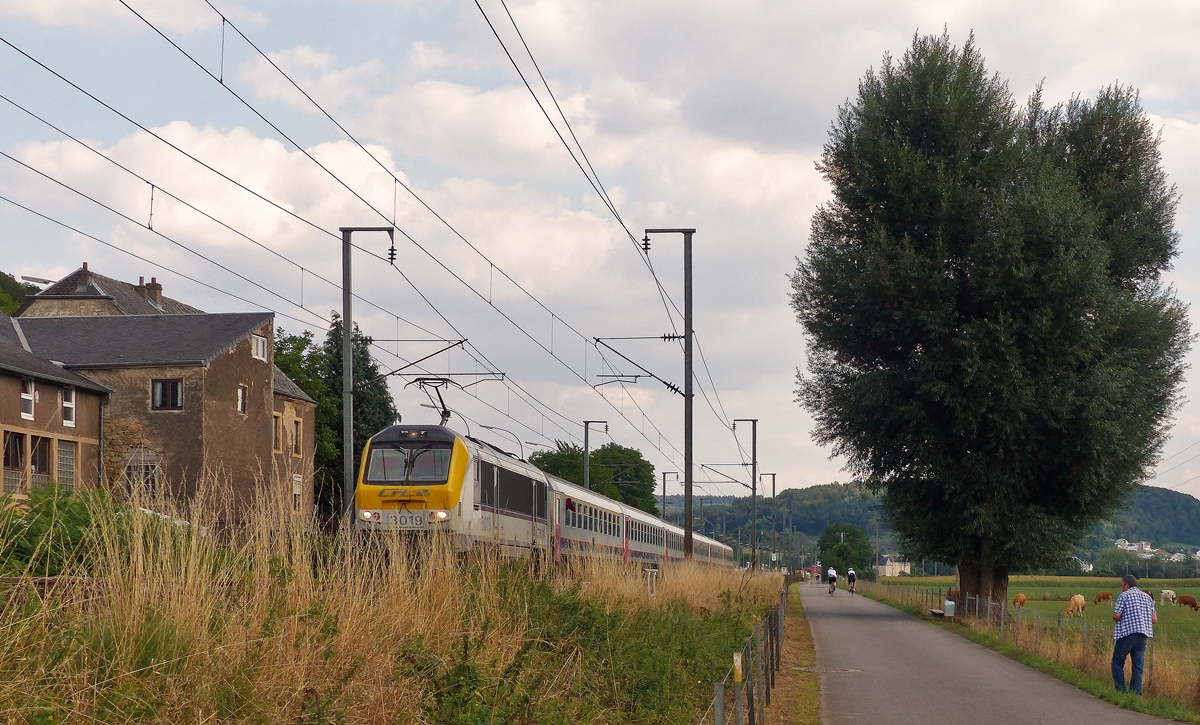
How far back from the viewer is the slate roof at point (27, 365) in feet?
118

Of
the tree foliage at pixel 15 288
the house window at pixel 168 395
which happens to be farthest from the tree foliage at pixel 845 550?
the house window at pixel 168 395

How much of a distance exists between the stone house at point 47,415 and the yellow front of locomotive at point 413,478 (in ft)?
52.3

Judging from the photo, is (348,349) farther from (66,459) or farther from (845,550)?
(845,550)

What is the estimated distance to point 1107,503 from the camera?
31.1 m

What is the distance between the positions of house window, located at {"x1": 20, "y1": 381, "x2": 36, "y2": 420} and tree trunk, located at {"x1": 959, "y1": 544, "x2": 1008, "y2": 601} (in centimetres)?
2824

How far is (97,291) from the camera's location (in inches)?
2202

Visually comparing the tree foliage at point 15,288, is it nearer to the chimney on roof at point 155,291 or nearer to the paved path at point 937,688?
the chimney on roof at point 155,291

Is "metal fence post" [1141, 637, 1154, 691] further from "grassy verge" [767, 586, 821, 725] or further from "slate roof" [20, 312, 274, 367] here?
"slate roof" [20, 312, 274, 367]

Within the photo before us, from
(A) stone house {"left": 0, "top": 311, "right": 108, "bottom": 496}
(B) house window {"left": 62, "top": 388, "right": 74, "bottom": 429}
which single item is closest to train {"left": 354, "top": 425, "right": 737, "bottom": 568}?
(A) stone house {"left": 0, "top": 311, "right": 108, "bottom": 496}

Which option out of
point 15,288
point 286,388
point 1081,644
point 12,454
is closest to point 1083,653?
point 1081,644

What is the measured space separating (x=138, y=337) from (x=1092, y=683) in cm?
3893

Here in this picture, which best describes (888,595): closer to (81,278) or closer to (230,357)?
(230,357)

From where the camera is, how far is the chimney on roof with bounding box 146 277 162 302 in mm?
64625

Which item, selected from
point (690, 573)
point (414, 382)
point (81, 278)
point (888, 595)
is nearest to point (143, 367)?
point (81, 278)
